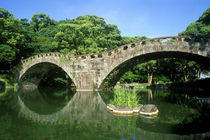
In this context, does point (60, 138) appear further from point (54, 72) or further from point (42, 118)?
point (54, 72)

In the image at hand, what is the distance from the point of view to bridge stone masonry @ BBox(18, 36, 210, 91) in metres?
14.1

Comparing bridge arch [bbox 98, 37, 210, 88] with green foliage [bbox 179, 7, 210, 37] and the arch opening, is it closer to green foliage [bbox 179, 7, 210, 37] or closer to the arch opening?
the arch opening

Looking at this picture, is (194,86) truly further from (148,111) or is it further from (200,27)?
(148,111)

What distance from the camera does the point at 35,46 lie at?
1187 inches

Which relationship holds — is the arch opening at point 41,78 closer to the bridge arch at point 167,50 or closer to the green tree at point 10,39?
the green tree at point 10,39

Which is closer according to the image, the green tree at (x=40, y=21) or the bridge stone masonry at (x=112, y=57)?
the bridge stone masonry at (x=112, y=57)

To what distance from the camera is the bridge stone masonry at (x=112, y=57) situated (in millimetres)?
14141

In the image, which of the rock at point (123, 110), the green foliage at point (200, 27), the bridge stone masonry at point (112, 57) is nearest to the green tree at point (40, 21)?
the bridge stone masonry at point (112, 57)

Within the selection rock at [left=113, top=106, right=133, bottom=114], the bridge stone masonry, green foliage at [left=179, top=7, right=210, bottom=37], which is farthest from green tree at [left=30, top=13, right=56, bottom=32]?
rock at [left=113, top=106, right=133, bottom=114]

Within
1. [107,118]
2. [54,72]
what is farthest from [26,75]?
[107,118]

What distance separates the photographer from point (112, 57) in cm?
1750

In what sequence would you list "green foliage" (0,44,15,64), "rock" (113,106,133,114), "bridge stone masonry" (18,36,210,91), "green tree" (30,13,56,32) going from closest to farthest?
"rock" (113,106,133,114) → "bridge stone masonry" (18,36,210,91) → "green foliage" (0,44,15,64) → "green tree" (30,13,56,32)

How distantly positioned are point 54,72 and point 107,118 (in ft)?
90.0

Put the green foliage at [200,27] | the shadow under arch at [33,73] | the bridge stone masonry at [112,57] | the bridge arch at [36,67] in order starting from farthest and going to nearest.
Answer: the green foliage at [200,27] < the shadow under arch at [33,73] < the bridge arch at [36,67] < the bridge stone masonry at [112,57]
